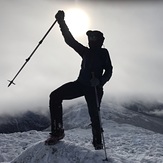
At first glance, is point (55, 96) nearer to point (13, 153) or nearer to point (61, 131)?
point (61, 131)

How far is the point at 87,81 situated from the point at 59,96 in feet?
2.80

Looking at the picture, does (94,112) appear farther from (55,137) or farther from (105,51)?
(105,51)

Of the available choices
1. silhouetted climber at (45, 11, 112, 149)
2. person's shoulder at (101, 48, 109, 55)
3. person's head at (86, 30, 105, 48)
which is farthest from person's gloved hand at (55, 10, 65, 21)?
person's shoulder at (101, 48, 109, 55)

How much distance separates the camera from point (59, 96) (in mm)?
9805

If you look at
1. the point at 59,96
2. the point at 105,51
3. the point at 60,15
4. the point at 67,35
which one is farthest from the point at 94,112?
the point at 60,15

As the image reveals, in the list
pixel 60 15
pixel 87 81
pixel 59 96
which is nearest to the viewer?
pixel 87 81

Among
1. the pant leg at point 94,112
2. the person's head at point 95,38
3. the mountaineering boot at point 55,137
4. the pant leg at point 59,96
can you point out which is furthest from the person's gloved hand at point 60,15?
the mountaineering boot at point 55,137

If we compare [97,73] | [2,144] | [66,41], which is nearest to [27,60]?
[66,41]

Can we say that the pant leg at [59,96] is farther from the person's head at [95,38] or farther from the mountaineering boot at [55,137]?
the person's head at [95,38]

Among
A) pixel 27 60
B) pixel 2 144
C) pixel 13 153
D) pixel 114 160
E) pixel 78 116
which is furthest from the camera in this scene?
pixel 78 116

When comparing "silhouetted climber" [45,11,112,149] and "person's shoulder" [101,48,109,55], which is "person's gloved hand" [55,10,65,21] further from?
"person's shoulder" [101,48,109,55]

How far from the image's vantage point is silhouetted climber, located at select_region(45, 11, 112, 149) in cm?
962

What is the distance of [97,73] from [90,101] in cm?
74

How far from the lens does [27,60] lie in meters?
10.9
